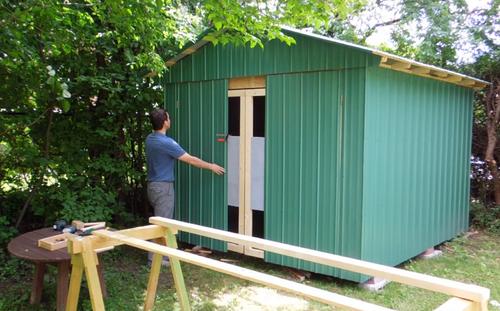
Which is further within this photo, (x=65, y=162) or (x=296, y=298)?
(x=65, y=162)

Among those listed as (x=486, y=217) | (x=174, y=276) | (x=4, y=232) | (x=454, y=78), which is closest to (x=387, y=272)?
(x=174, y=276)

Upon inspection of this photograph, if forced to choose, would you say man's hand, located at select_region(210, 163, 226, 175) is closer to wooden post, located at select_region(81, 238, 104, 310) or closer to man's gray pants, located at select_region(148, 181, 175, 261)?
man's gray pants, located at select_region(148, 181, 175, 261)

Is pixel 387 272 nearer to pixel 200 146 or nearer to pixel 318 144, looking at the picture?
pixel 318 144

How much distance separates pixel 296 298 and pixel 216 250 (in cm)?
156

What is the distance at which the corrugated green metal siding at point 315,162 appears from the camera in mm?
4199

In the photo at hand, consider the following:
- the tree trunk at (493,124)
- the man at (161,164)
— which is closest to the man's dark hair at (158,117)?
the man at (161,164)

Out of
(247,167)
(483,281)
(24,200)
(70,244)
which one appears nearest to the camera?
(70,244)

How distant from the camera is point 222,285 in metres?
4.46

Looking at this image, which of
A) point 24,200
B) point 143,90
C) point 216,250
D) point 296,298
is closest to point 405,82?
point 296,298

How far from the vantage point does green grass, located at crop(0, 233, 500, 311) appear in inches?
156

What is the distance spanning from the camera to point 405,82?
15.3 ft

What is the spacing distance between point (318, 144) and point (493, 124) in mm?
4311

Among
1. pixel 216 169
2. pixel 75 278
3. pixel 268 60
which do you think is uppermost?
pixel 268 60

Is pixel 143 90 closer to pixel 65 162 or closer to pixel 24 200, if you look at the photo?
pixel 65 162
